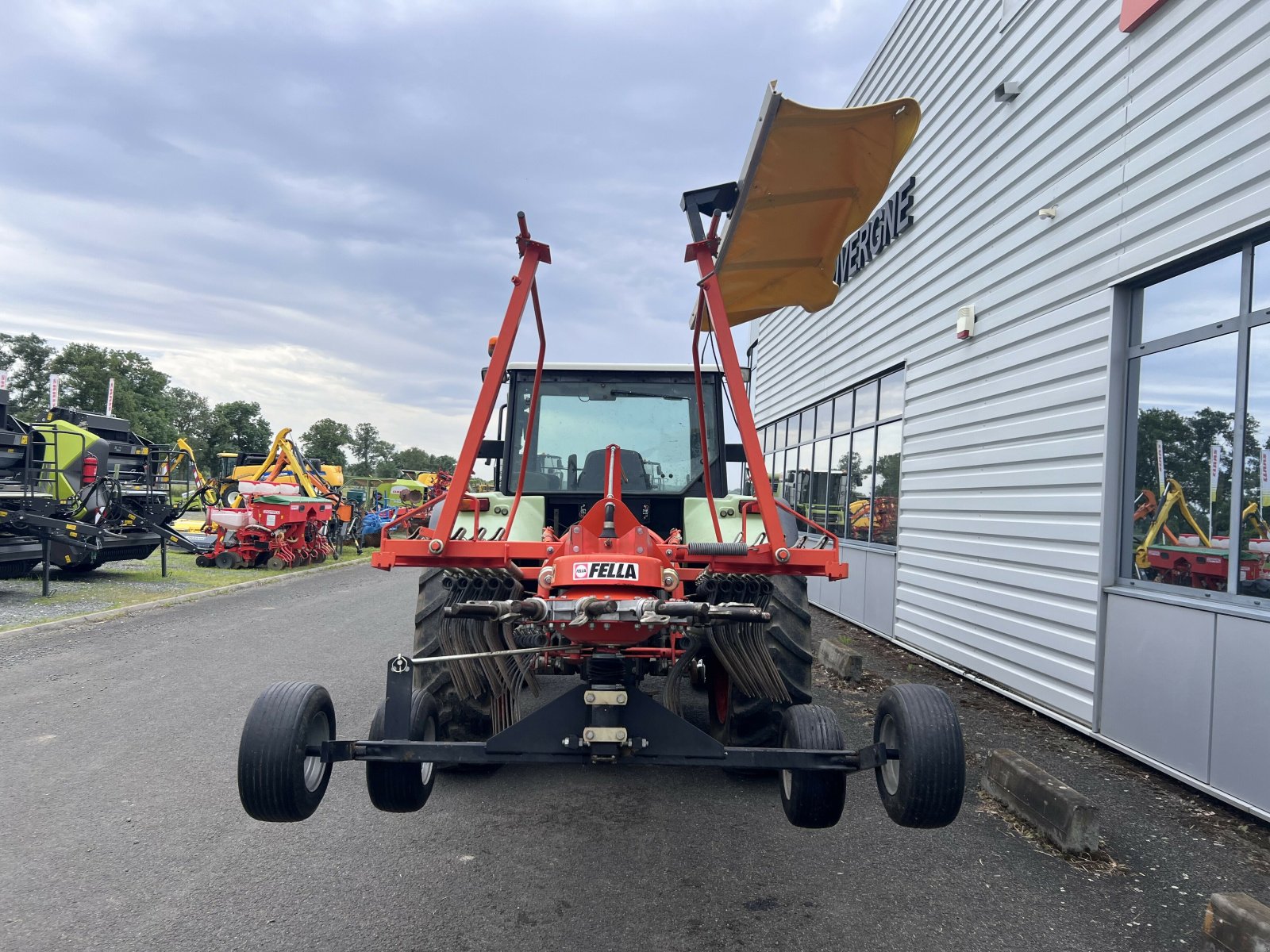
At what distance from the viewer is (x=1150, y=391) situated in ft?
16.5

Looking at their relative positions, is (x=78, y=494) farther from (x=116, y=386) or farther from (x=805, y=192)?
(x=116, y=386)

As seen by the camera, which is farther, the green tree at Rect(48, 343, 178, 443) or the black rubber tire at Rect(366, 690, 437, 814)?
the green tree at Rect(48, 343, 178, 443)

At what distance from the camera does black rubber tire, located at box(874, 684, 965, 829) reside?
99.1 inches

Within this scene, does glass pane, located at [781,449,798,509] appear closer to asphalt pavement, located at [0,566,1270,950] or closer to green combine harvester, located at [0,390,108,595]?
asphalt pavement, located at [0,566,1270,950]

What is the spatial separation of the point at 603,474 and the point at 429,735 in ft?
7.73

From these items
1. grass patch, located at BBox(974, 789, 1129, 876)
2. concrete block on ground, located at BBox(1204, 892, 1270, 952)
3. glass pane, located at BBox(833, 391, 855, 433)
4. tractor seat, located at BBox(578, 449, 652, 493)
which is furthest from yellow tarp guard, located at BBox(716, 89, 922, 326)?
glass pane, located at BBox(833, 391, 855, 433)

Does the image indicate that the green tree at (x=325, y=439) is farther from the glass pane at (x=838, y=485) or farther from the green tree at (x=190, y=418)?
the glass pane at (x=838, y=485)

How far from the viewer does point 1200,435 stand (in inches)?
181

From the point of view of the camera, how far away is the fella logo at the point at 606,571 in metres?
2.80

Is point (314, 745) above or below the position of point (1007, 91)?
below

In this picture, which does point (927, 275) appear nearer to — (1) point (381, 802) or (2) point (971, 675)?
(2) point (971, 675)

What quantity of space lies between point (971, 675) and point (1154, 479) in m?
2.57

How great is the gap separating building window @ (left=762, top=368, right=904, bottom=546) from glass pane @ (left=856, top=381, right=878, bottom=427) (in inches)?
0.4

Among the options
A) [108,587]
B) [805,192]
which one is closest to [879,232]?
[805,192]
